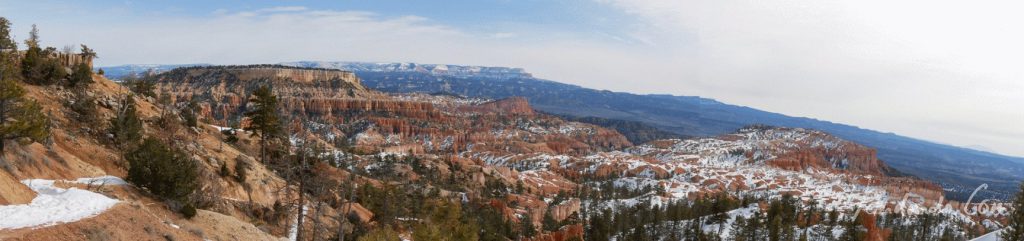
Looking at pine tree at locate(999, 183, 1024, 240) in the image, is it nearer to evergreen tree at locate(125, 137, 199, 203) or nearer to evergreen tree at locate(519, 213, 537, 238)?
evergreen tree at locate(519, 213, 537, 238)

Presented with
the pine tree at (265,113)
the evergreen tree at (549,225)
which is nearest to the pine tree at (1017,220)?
the evergreen tree at (549,225)

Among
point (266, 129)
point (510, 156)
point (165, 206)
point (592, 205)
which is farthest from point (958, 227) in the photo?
point (165, 206)

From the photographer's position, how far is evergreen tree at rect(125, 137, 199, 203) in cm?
2338

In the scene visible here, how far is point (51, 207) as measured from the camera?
55.4 ft

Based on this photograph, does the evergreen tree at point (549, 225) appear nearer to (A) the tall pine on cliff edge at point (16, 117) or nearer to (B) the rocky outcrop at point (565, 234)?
(B) the rocky outcrop at point (565, 234)

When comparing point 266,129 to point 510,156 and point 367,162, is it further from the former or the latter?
point 510,156

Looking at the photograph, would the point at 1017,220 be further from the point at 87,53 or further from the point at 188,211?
the point at 87,53

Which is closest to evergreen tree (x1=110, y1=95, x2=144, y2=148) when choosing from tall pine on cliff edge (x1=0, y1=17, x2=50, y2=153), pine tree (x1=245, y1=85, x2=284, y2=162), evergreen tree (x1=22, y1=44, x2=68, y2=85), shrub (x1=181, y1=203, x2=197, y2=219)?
tall pine on cliff edge (x1=0, y1=17, x2=50, y2=153)

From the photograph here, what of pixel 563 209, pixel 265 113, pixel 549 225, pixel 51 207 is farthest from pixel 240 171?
pixel 563 209

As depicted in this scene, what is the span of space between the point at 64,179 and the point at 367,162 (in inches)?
3130

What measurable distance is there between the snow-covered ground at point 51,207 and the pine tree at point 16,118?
2.06 m

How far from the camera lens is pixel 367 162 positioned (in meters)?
101

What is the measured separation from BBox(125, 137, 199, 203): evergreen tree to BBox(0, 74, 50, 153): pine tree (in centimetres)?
352

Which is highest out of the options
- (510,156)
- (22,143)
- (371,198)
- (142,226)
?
(22,143)
